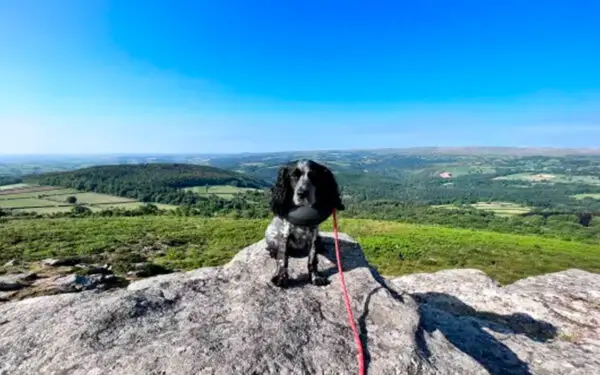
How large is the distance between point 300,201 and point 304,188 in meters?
0.23

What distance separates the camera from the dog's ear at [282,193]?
5812mm

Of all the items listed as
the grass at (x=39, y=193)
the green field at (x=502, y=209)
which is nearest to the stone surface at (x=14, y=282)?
the grass at (x=39, y=193)

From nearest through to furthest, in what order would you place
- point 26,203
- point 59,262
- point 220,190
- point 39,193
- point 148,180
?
point 59,262
point 26,203
point 39,193
point 220,190
point 148,180

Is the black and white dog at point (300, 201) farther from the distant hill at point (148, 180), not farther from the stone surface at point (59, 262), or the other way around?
the distant hill at point (148, 180)

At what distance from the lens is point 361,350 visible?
4195 millimetres

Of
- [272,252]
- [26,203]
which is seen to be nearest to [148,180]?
[26,203]

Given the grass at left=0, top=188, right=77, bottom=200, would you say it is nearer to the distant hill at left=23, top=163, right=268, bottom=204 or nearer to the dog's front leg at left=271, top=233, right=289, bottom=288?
the distant hill at left=23, top=163, right=268, bottom=204

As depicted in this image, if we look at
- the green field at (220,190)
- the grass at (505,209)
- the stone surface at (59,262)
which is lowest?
the grass at (505,209)

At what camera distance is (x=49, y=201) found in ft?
289

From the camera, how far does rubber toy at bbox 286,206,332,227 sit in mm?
5703

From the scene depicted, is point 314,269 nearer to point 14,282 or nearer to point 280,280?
point 280,280

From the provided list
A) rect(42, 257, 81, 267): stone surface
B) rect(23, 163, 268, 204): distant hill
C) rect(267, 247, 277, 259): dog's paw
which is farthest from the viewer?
rect(23, 163, 268, 204): distant hill

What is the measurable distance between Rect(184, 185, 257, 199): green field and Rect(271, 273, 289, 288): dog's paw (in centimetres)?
11237

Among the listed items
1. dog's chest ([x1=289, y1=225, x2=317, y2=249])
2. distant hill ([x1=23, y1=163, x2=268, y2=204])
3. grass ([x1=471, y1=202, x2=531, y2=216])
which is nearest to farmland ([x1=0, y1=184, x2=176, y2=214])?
distant hill ([x1=23, y1=163, x2=268, y2=204])
